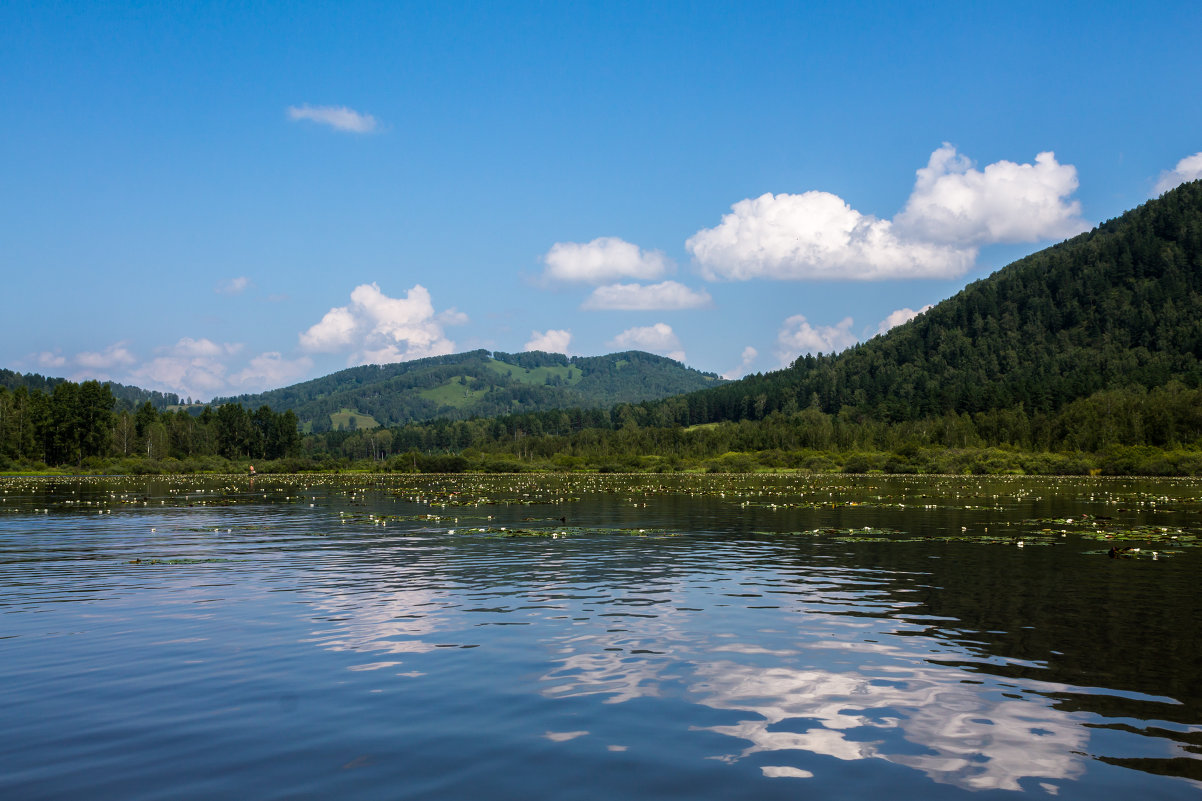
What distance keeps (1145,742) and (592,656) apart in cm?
940

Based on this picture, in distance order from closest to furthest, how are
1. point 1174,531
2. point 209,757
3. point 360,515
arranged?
1. point 209,757
2. point 1174,531
3. point 360,515

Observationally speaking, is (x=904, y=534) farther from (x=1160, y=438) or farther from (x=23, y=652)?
(x=1160, y=438)

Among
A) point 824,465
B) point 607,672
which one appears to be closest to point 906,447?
point 824,465

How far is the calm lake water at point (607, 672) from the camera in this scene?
10688 mm

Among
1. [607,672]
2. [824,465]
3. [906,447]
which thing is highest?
[906,447]

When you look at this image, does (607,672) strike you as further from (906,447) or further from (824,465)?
(906,447)

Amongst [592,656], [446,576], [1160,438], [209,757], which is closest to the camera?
[209,757]

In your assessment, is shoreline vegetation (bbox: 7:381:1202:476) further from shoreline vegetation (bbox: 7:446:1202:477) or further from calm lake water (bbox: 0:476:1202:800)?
calm lake water (bbox: 0:476:1202:800)

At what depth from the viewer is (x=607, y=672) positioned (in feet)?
51.4

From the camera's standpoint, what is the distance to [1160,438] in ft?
487

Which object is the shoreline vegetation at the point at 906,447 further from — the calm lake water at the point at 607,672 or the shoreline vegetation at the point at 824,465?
the calm lake water at the point at 607,672

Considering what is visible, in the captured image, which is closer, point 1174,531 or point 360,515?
point 1174,531

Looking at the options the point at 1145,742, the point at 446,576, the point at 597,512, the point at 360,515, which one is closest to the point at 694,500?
the point at 597,512

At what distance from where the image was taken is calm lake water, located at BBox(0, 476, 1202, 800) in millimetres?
10688
